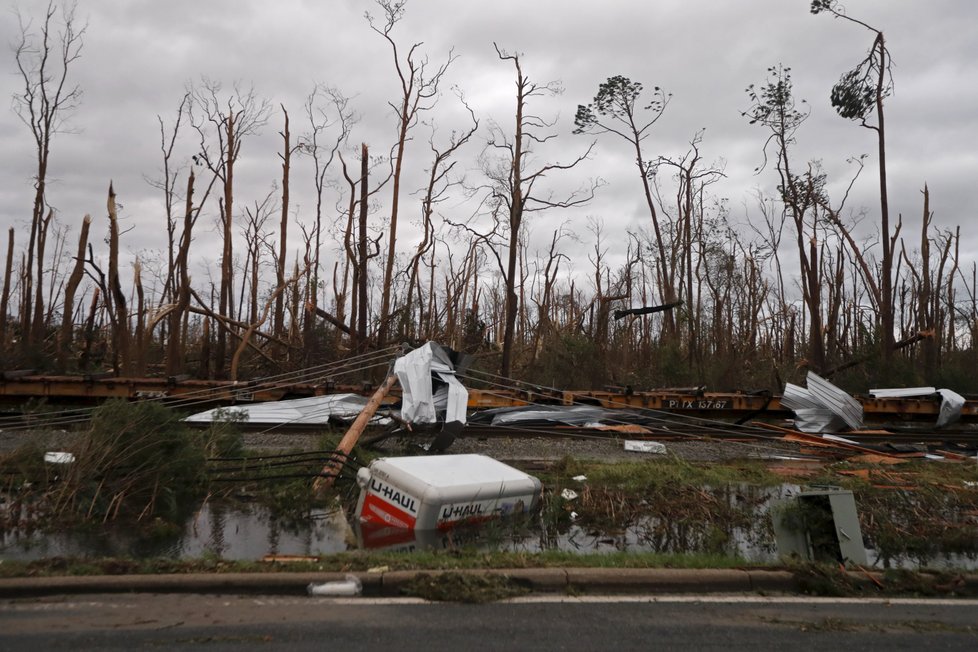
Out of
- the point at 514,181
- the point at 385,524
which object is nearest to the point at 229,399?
the point at 385,524

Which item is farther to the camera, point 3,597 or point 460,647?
point 3,597

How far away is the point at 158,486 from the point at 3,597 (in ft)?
9.49

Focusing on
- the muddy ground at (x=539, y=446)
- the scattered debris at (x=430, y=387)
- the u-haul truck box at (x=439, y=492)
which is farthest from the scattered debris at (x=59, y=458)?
the scattered debris at (x=430, y=387)

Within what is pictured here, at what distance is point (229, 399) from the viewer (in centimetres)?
1612

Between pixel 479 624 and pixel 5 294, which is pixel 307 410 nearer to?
pixel 479 624

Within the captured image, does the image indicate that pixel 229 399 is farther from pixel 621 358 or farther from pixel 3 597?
pixel 621 358

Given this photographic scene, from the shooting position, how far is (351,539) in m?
7.10

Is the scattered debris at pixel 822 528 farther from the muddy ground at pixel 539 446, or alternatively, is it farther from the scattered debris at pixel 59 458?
the scattered debris at pixel 59 458

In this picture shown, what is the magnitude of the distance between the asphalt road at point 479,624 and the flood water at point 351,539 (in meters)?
1.19

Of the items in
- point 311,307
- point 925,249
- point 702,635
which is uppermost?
point 925,249

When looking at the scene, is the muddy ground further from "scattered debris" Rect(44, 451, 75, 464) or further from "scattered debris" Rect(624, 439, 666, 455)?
"scattered debris" Rect(44, 451, 75, 464)

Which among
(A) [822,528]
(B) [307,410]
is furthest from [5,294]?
(A) [822,528]

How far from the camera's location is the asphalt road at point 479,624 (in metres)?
4.29

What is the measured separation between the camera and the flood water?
6.62 meters
